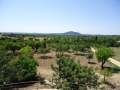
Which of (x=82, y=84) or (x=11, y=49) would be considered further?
(x=11, y=49)

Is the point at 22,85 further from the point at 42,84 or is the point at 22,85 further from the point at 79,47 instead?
the point at 79,47

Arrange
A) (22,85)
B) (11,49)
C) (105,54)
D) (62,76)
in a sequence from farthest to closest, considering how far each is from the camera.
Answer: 1. (11,49)
2. (105,54)
3. (22,85)
4. (62,76)

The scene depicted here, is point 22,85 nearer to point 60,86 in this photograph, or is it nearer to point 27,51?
point 60,86

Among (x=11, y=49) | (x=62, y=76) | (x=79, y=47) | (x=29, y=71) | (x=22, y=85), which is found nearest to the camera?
(x=62, y=76)

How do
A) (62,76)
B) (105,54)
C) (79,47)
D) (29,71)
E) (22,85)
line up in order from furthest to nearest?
(79,47)
(105,54)
(29,71)
(22,85)
(62,76)

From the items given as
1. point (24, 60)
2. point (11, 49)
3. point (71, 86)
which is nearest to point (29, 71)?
point (24, 60)

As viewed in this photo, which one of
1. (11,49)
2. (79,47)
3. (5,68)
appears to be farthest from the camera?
(79,47)

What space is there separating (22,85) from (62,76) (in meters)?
8.63

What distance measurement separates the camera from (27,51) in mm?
47781

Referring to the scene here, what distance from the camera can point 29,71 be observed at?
2989 centimetres

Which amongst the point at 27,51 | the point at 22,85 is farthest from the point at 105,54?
the point at 22,85

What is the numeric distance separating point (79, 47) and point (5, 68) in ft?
170

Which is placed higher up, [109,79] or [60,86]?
[60,86]

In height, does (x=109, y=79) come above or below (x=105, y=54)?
below
